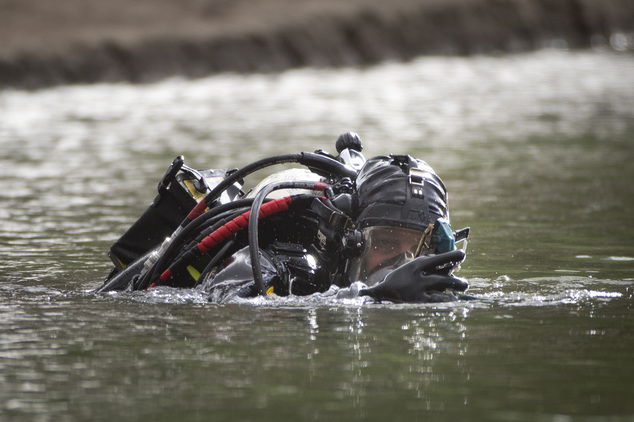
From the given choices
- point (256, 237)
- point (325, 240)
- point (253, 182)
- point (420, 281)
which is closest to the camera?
point (256, 237)

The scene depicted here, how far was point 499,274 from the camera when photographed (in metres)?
7.36

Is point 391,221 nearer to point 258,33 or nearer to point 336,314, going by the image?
point 336,314

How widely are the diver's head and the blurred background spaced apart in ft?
0.80

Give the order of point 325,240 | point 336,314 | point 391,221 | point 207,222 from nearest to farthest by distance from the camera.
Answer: point 336,314 → point 391,221 → point 325,240 → point 207,222

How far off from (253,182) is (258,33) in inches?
1028

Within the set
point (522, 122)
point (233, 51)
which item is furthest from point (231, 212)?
point (233, 51)

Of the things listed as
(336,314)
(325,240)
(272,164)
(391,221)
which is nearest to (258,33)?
(272,164)

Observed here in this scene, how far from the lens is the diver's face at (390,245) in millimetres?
5727

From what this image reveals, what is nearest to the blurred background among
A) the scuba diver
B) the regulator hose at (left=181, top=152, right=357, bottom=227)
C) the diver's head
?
the scuba diver

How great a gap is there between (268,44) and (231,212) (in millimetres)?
32903

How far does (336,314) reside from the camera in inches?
220

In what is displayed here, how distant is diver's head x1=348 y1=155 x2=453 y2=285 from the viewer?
5715 millimetres

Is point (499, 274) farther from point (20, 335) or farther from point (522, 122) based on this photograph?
point (522, 122)

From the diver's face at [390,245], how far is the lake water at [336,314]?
0.76 ft
